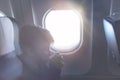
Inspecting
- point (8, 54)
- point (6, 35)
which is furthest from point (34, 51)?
point (6, 35)

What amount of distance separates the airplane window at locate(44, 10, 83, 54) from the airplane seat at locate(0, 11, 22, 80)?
251 mm

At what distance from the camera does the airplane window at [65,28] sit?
140 centimetres

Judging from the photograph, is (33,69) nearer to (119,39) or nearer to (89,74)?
(119,39)

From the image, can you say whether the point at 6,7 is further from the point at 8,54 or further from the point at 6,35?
the point at 8,54

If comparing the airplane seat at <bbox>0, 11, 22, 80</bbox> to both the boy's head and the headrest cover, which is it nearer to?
the headrest cover

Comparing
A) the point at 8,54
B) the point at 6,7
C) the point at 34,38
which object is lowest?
the point at 8,54

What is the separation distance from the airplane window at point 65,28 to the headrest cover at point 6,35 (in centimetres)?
24

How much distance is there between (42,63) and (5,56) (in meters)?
0.24

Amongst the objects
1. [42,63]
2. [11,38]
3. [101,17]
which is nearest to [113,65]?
[101,17]

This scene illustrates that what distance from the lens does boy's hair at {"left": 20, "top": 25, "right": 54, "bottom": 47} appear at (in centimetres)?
99

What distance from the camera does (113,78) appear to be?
1.45 metres

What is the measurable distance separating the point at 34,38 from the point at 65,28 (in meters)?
0.50

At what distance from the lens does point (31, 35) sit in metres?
1.00

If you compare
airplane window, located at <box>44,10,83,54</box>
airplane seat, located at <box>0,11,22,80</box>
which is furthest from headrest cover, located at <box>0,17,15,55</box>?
airplane window, located at <box>44,10,83,54</box>
